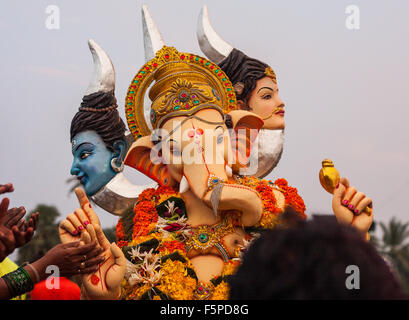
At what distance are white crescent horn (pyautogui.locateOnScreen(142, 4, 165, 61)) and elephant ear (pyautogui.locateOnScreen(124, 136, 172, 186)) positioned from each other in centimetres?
97

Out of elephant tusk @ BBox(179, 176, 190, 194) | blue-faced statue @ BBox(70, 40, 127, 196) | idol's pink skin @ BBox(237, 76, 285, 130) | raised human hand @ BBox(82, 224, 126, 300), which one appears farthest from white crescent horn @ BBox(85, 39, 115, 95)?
raised human hand @ BBox(82, 224, 126, 300)

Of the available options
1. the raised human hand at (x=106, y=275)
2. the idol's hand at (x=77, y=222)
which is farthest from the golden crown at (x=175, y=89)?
the raised human hand at (x=106, y=275)

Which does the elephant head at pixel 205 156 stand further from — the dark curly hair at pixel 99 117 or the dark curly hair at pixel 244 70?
the dark curly hair at pixel 99 117

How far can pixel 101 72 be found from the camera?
4.99m

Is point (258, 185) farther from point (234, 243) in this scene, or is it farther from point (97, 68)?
point (97, 68)

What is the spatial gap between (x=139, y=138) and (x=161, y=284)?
50.3 inches

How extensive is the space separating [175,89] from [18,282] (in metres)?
1.70

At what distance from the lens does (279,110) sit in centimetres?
466

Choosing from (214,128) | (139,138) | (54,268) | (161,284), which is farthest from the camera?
(139,138)

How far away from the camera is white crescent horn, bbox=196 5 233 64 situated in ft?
15.8

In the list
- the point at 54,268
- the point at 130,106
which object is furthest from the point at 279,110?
the point at 54,268

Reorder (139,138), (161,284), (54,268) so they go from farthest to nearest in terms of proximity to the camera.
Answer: (139,138), (161,284), (54,268)

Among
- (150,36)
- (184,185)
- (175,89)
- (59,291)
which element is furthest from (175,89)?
(59,291)

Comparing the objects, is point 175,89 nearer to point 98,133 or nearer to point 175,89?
point 175,89
